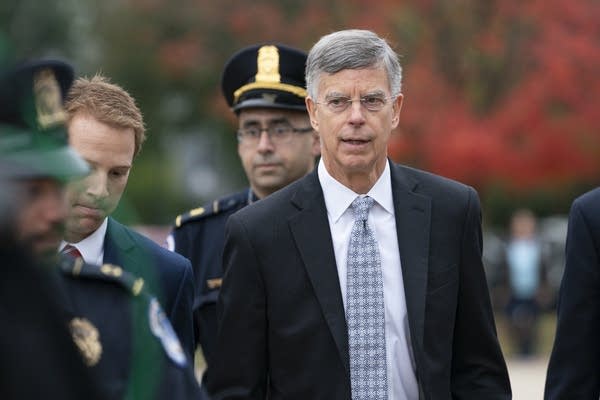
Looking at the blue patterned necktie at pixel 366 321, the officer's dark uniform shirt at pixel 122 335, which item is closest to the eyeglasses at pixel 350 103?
the blue patterned necktie at pixel 366 321

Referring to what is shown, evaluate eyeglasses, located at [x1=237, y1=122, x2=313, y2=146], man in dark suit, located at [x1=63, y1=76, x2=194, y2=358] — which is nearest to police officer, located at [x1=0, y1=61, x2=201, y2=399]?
man in dark suit, located at [x1=63, y1=76, x2=194, y2=358]

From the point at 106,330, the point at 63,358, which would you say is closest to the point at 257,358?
the point at 106,330

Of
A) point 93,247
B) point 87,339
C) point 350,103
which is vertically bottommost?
point 87,339

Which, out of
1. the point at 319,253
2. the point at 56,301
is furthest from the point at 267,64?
the point at 56,301

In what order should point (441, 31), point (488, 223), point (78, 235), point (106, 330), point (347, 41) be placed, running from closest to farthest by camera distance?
point (106, 330) → point (78, 235) → point (347, 41) → point (441, 31) → point (488, 223)

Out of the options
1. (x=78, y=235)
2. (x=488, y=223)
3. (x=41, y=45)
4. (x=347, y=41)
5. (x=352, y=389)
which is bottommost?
(x=352, y=389)

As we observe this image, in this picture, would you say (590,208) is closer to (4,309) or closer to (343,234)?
(343,234)

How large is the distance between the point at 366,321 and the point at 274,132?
1.81m

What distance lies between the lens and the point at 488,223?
100ft

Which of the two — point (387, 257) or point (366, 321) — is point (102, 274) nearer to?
point (366, 321)

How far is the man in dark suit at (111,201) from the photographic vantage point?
4.64m

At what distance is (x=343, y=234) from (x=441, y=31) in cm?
1716

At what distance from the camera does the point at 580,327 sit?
200 inches

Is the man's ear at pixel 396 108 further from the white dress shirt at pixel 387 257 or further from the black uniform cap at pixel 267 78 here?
the black uniform cap at pixel 267 78
